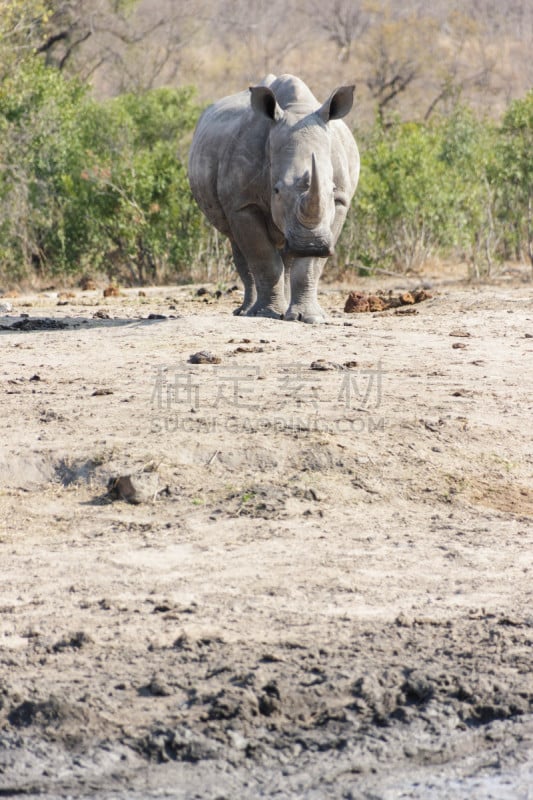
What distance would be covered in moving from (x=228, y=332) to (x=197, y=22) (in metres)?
25.9

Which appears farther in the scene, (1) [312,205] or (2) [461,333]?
(2) [461,333]

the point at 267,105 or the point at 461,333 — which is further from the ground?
the point at 267,105

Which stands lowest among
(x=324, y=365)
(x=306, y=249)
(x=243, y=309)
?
(x=324, y=365)

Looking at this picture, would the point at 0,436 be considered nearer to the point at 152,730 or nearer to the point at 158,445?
the point at 158,445

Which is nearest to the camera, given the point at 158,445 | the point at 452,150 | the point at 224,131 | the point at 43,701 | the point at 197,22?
the point at 43,701

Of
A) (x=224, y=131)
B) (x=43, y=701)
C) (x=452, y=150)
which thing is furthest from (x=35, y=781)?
(x=452, y=150)

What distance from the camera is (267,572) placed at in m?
4.57

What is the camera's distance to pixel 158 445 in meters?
5.89

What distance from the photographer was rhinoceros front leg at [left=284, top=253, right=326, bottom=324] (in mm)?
9055

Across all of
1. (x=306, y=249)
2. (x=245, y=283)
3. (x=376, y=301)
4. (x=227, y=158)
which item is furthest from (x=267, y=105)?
(x=376, y=301)

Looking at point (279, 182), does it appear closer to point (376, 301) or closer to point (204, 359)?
point (204, 359)

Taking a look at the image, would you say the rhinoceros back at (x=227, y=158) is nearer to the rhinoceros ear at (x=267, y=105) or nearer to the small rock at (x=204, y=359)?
the rhinoceros ear at (x=267, y=105)

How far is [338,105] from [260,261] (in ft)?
4.58

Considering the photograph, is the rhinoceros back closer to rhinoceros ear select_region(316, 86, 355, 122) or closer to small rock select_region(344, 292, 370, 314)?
rhinoceros ear select_region(316, 86, 355, 122)
